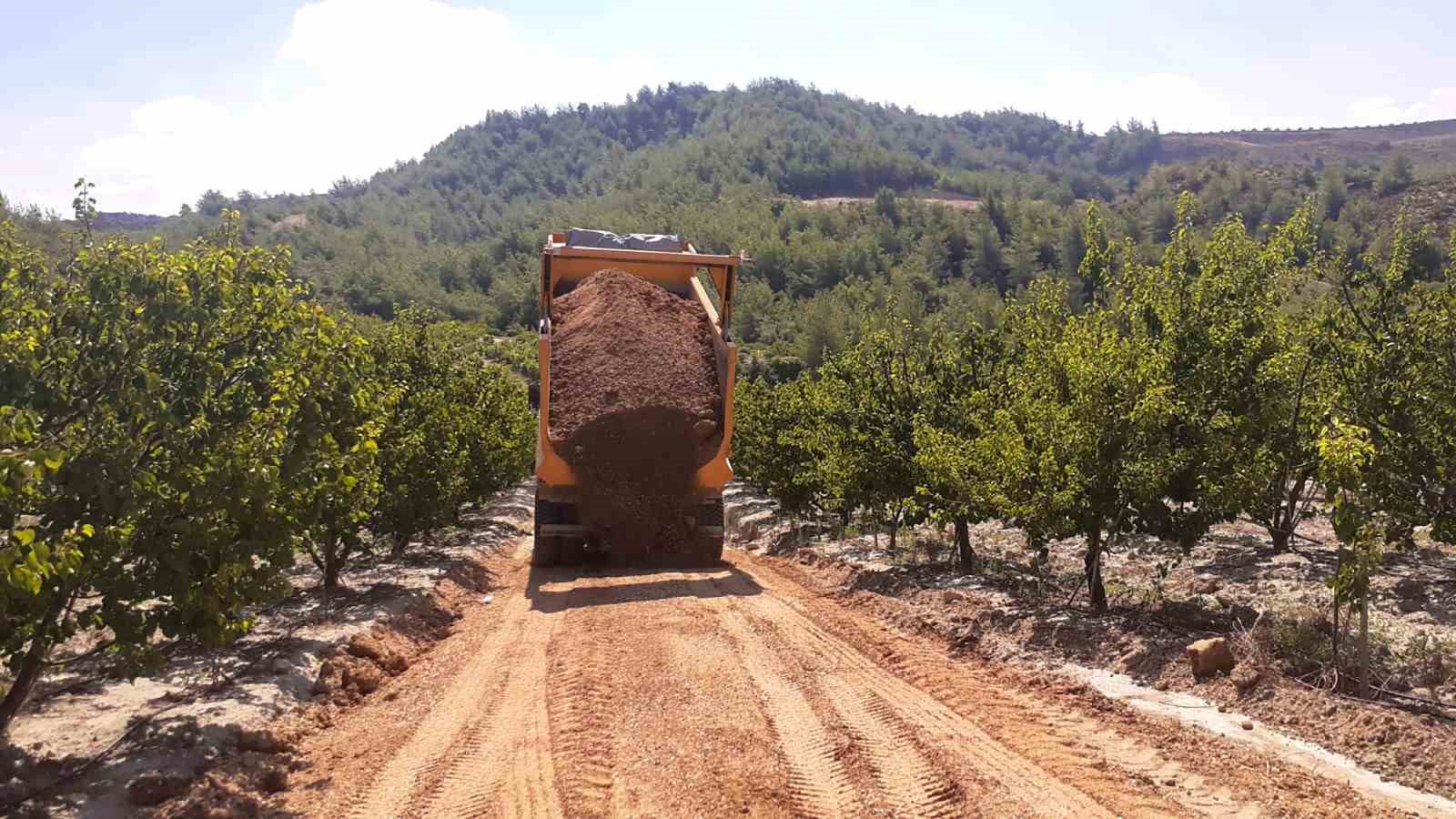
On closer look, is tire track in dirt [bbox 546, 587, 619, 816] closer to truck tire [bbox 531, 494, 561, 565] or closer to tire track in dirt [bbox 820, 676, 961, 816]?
tire track in dirt [bbox 820, 676, 961, 816]

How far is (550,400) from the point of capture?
13.0 m

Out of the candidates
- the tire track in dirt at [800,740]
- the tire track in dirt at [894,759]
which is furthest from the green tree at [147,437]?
the tire track in dirt at [894,759]

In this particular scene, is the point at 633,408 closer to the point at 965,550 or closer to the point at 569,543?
the point at 569,543

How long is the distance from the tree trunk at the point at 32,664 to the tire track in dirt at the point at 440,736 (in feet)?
6.55

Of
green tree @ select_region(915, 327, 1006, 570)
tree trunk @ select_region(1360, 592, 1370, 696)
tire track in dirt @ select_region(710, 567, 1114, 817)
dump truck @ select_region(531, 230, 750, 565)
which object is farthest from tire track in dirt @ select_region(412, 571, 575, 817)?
tree trunk @ select_region(1360, 592, 1370, 696)

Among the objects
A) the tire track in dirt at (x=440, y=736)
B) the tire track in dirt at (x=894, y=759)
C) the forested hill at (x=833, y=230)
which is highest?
the forested hill at (x=833, y=230)

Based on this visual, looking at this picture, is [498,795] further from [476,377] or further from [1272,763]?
[476,377]

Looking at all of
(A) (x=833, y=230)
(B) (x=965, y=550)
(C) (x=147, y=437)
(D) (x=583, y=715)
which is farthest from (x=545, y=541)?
(A) (x=833, y=230)

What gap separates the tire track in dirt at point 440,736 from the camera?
5.98 meters

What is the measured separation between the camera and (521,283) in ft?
344

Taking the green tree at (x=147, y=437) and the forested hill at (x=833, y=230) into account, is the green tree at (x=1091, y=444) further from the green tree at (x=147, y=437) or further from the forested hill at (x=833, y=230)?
the forested hill at (x=833, y=230)

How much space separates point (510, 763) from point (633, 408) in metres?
6.43

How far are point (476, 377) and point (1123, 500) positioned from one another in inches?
569

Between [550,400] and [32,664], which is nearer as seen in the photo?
[32,664]
